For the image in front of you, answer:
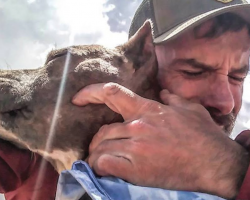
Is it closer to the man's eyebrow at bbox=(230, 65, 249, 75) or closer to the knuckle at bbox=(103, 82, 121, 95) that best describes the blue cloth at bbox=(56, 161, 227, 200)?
the knuckle at bbox=(103, 82, 121, 95)

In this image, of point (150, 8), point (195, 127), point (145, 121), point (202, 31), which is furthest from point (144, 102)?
point (150, 8)

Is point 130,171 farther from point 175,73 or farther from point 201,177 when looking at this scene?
point 175,73

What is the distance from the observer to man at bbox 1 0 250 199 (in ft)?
5.71

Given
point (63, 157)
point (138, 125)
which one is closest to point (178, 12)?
point (138, 125)

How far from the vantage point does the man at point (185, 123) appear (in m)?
1.74

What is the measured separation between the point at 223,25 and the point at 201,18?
0.22 meters

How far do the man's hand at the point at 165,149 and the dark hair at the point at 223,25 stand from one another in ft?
2.43

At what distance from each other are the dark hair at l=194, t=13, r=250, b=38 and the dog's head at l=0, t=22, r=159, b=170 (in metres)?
0.43

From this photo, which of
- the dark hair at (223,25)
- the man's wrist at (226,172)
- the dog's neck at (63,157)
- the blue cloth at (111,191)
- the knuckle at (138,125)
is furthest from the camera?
the dark hair at (223,25)

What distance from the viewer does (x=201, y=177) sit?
1724mm

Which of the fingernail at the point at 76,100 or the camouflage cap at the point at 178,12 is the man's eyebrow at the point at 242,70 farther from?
the fingernail at the point at 76,100

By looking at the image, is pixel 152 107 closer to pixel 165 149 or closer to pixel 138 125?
pixel 138 125

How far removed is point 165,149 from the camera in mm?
1788

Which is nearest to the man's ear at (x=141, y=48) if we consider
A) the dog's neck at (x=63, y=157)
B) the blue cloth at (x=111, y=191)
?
A: the dog's neck at (x=63, y=157)
